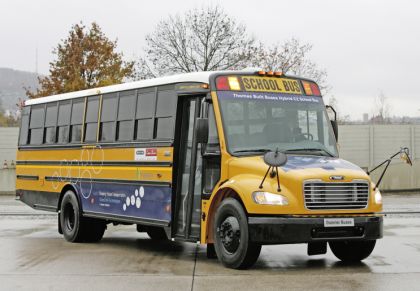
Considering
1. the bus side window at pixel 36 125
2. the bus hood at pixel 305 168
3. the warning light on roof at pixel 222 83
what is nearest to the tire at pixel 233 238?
the bus hood at pixel 305 168

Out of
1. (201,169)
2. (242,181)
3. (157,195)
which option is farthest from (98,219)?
(242,181)

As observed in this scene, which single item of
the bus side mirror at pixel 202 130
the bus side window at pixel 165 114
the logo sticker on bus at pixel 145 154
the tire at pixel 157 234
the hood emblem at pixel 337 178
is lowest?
the tire at pixel 157 234

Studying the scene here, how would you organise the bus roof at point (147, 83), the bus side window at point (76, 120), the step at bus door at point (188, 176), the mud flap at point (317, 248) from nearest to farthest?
the mud flap at point (317, 248) < the step at bus door at point (188, 176) < the bus roof at point (147, 83) < the bus side window at point (76, 120)

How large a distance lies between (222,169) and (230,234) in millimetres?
928

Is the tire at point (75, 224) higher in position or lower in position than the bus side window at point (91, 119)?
lower

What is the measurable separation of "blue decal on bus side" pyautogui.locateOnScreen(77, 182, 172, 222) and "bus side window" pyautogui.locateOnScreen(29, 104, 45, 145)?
2235 mm

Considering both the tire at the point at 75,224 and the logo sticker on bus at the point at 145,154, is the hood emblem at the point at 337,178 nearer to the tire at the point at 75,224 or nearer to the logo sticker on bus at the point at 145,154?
the logo sticker on bus at the point at 145,154

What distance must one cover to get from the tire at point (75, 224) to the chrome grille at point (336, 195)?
5.93m

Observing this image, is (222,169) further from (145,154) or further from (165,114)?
(145,154)

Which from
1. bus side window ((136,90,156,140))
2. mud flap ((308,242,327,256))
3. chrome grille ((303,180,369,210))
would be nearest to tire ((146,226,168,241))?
bus side window ((136,90,156,140))

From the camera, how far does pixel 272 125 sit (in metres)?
11.4

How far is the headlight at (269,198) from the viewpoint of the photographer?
10.2 metres

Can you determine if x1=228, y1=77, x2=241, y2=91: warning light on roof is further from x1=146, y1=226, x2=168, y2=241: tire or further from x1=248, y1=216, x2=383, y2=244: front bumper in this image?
x1=146, y1=226, x2=168, y2=241: tire

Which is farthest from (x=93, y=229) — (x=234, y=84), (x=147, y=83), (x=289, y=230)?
(x=289, y=230)
